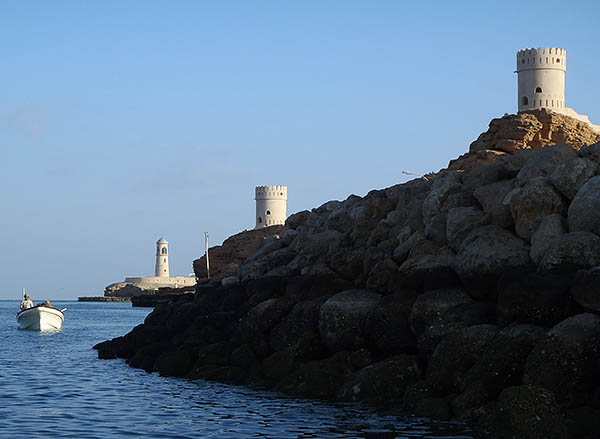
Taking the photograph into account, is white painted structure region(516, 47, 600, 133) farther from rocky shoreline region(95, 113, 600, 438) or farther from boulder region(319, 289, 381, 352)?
boulder region(319, 289, 381, 352)

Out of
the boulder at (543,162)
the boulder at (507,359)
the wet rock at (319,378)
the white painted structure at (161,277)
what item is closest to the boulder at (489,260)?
the boulder at (543,162)

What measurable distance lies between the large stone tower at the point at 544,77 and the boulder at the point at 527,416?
49.3 meters

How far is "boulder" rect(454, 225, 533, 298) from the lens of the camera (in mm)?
17203

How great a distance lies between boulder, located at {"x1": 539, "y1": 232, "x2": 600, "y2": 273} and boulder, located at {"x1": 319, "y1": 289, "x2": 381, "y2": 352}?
4618mm

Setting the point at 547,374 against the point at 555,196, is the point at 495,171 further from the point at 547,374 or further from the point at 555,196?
the point at 547,374

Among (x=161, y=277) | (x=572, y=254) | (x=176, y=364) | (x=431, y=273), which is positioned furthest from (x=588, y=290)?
(x=161, y=277)

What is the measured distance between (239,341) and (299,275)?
3.22 m

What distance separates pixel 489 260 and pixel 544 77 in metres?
45.6

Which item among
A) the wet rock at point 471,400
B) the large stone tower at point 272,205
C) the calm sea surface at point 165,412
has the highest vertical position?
the large stone tower at point 272,205

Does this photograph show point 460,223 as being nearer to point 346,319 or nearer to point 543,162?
point 543,162

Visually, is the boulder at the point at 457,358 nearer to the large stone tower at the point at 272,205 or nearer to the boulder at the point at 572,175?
the boulder at the point at 572,175

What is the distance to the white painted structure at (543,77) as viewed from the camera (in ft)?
195

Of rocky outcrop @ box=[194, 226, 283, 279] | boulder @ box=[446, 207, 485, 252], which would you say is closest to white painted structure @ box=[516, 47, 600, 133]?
rocky outcrop @ box=[194, 226, 283, 279]

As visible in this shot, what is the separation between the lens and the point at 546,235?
17031 mm
